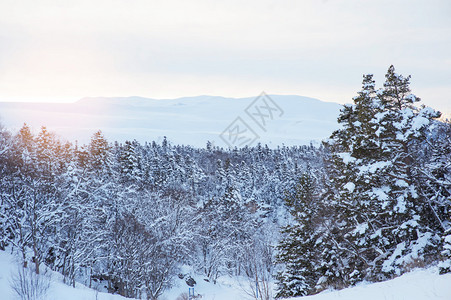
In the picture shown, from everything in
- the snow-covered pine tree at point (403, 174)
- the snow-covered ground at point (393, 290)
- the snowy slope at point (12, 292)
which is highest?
the snow-covered pine tree at point (403, 174)

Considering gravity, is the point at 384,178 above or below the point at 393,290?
above

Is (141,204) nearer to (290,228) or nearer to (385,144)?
(290,228)

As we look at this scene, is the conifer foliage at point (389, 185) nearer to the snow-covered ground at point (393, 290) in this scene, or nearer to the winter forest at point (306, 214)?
the winter forest at point (306, 214)

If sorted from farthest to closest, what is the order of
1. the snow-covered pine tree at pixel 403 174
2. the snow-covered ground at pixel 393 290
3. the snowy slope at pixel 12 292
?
the snowy slope at pixel 12 292
the snow-covered pine tree at pixel 403 174
the snow-covered ground at pixel 393 290

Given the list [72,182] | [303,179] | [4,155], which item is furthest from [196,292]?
[4,155]

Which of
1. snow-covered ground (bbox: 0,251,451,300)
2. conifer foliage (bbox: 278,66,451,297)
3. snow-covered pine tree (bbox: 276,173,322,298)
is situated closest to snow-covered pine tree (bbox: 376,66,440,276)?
conifer foliage (bbox: 278,66,451,297)

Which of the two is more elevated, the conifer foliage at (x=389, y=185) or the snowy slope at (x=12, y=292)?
the conifer foliage at (x=389, y=185)

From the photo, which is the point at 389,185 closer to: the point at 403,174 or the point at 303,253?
the point at 403,174

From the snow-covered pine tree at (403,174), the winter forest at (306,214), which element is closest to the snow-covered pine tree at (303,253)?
the winter forest at (306,214)

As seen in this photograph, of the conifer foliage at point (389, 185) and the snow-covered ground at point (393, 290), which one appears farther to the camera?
the conifer foliage at point (389, 185)

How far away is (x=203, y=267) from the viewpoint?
46.5 meters

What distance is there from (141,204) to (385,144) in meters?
30.8

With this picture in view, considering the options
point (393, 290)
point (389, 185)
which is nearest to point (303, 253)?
point (389, 185)

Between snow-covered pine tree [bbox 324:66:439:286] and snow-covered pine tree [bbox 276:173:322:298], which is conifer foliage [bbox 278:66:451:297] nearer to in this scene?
snow-covered pine tree [bbox 324:66:439:286]
